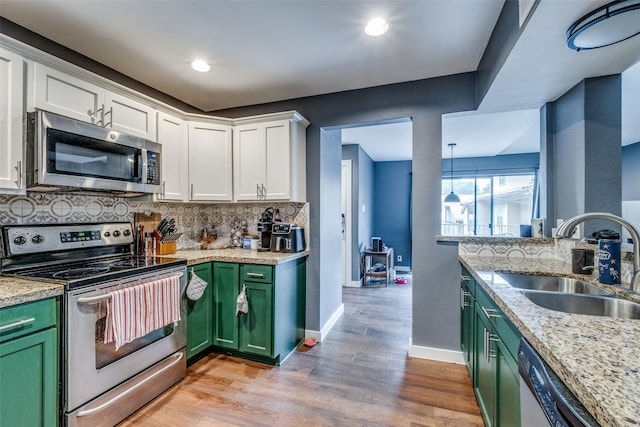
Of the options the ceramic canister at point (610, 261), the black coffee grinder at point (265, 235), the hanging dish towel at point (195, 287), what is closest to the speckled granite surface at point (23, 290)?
the hanging dish towel at point (195, 287)

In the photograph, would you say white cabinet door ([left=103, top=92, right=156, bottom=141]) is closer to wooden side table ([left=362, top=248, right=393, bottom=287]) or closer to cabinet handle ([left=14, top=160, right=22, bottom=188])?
cabinet handle ([left=14, top=160, right=22, bottom=188])

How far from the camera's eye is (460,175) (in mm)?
6465

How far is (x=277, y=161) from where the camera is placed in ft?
9.02

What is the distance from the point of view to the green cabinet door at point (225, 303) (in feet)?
8.11

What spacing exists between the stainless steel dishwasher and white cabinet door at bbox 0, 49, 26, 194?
254 cm

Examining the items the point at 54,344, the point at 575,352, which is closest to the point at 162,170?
the point at 54,344

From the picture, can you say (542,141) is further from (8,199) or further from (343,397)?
(8,199)

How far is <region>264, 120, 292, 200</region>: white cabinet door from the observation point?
2709 mm

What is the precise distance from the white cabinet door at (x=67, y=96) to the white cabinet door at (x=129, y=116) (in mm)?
55

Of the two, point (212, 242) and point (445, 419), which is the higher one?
point (212, 242)

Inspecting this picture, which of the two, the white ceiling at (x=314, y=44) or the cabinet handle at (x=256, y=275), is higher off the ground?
the white ceiling at (x=314, y=44)

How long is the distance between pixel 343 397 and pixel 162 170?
2301 mm

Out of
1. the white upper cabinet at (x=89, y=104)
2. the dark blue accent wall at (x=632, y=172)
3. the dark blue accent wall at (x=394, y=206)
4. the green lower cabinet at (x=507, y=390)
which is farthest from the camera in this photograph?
the dark blue accent wall at (x=394, y=206)

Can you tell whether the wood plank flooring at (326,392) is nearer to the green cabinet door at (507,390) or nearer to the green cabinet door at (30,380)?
the green cabinet door at (30,380)
